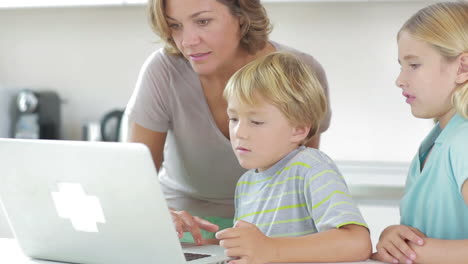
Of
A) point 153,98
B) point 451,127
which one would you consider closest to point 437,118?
point 451,127

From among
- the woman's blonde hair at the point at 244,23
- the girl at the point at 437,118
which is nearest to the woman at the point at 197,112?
the woman's blonde hair at the point at 244,23

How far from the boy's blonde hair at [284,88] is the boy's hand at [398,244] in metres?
0.27

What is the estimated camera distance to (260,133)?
1515 millimetres

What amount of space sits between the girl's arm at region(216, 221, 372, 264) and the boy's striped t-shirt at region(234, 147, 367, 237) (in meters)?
0.02

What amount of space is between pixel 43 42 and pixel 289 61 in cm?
216

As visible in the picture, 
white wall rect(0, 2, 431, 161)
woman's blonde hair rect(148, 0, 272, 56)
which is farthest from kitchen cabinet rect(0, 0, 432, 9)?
woman's blonde hair rect(148, 0, 272, 56)

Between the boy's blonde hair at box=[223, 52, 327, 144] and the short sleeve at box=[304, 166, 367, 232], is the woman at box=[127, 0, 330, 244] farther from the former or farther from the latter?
the short sleeve at box=[304, 166, 367, 232]

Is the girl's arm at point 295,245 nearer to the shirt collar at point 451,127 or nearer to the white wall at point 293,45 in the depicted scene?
the shirt collar at point 451,127

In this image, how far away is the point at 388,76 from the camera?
10.0 ft

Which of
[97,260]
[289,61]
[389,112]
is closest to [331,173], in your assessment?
[289,61]

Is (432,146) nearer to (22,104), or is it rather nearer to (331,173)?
(331,173)

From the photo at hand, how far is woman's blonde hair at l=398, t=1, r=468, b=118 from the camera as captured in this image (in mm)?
1463

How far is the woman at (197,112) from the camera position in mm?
1873

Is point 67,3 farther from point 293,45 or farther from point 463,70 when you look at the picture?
point 463,70
